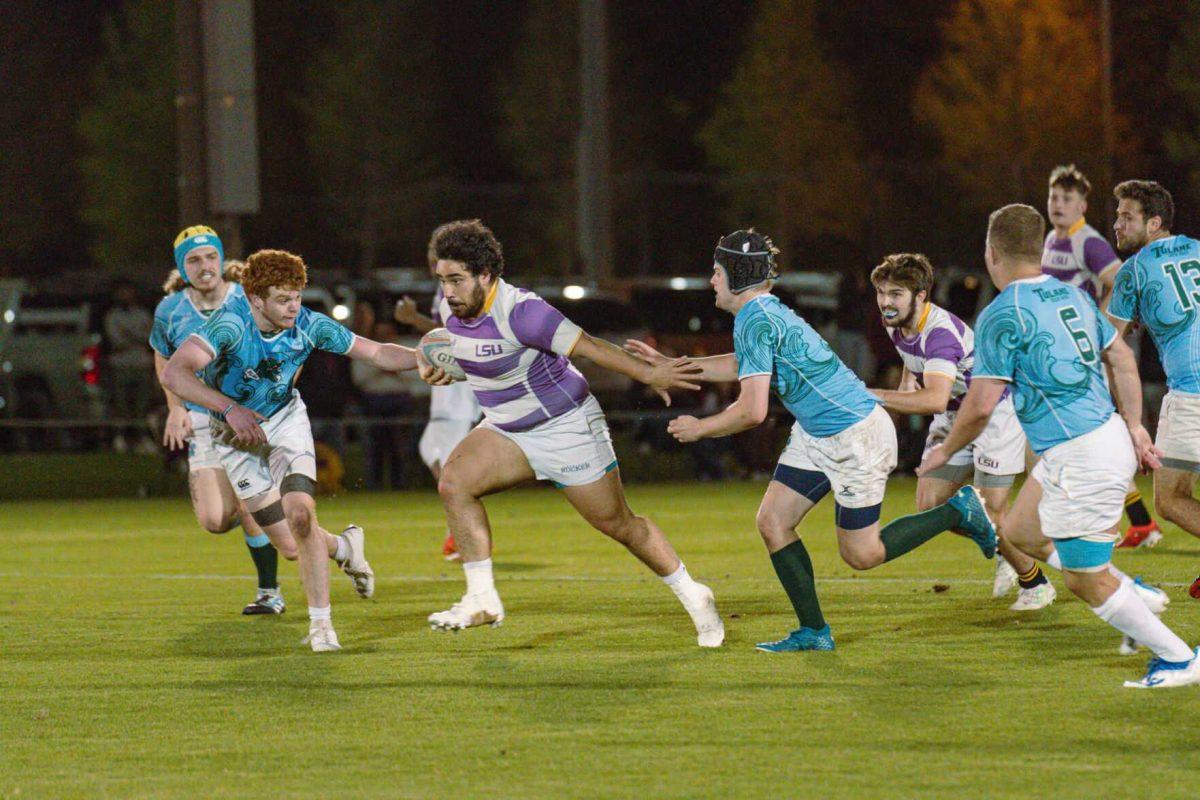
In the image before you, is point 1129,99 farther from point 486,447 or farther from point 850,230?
point 486,447

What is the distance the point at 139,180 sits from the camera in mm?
50719

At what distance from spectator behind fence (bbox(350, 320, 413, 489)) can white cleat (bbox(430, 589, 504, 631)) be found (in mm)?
10253

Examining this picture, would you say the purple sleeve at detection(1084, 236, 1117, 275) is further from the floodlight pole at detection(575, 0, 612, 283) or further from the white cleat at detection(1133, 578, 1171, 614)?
the floodlight pole at detection(575, 0, 612, 283)

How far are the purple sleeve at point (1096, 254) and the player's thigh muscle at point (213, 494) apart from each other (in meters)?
5.44

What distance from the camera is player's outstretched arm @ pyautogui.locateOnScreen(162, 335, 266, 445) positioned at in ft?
29.1

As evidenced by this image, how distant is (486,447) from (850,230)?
86.7 ft

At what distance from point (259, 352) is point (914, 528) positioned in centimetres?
324

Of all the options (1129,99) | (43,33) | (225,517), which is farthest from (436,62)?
(225,517)

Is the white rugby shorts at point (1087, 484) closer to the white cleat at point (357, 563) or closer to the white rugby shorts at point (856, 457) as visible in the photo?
the white rugby shorts at point (856, 457)

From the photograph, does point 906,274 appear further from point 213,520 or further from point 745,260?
point 213,520

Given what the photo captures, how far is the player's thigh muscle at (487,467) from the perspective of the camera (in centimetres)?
890

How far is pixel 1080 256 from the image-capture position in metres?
12.0

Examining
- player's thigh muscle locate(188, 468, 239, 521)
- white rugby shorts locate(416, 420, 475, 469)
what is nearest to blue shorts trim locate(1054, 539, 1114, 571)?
player's thigh muscle locate(188, 468, 239, 521)

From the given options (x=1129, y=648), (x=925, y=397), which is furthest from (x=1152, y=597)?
(x=925, y=397)
